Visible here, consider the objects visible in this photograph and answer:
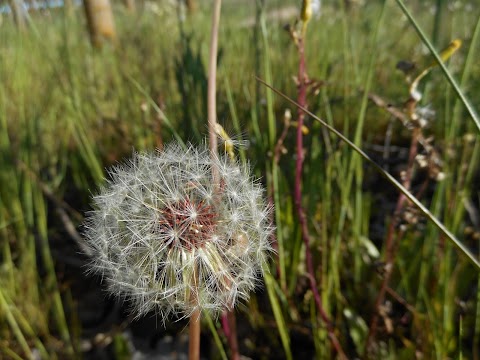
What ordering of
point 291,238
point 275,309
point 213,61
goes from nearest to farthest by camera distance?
1. point 213,61
2. point 275,309
3. point 291,238

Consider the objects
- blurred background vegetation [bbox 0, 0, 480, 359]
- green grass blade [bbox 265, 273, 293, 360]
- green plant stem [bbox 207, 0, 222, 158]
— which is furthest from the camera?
→ blurred background vegetation [bbox 0, 0, 480, 359]

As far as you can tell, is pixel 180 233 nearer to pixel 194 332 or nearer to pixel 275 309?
pixel 194 332

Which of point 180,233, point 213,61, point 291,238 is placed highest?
point 213,61

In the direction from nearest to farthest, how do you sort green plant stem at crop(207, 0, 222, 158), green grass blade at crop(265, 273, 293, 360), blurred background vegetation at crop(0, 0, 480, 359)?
green plant stem at crop(207, 0, 222, 158) → green grass blade at crop(265, 273, 293, 360) → blurred background vegetation at crop(0, 0, 480, 359)

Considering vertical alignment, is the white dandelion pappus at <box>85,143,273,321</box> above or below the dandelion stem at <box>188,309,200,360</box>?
above

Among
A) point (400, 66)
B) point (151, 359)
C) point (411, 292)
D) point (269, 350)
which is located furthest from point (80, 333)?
point (400, 66)

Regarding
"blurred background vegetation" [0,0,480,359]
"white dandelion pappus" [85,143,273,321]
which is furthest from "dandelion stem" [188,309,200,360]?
"blurred background vegetation" [0,0,480,359]

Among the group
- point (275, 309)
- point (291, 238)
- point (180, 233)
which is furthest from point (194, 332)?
point (291, 238)

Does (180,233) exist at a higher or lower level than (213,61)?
lower

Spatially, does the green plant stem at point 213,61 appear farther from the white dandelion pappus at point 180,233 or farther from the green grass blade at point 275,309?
the green grass blade at point 275,309

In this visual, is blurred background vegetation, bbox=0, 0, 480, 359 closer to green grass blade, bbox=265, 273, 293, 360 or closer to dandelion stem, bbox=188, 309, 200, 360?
green grass blade, bbox=265, 273, 293, 360

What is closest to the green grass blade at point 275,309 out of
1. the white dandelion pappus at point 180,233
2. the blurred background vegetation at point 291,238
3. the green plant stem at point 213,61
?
the blurred background vegetation at point 291,238
